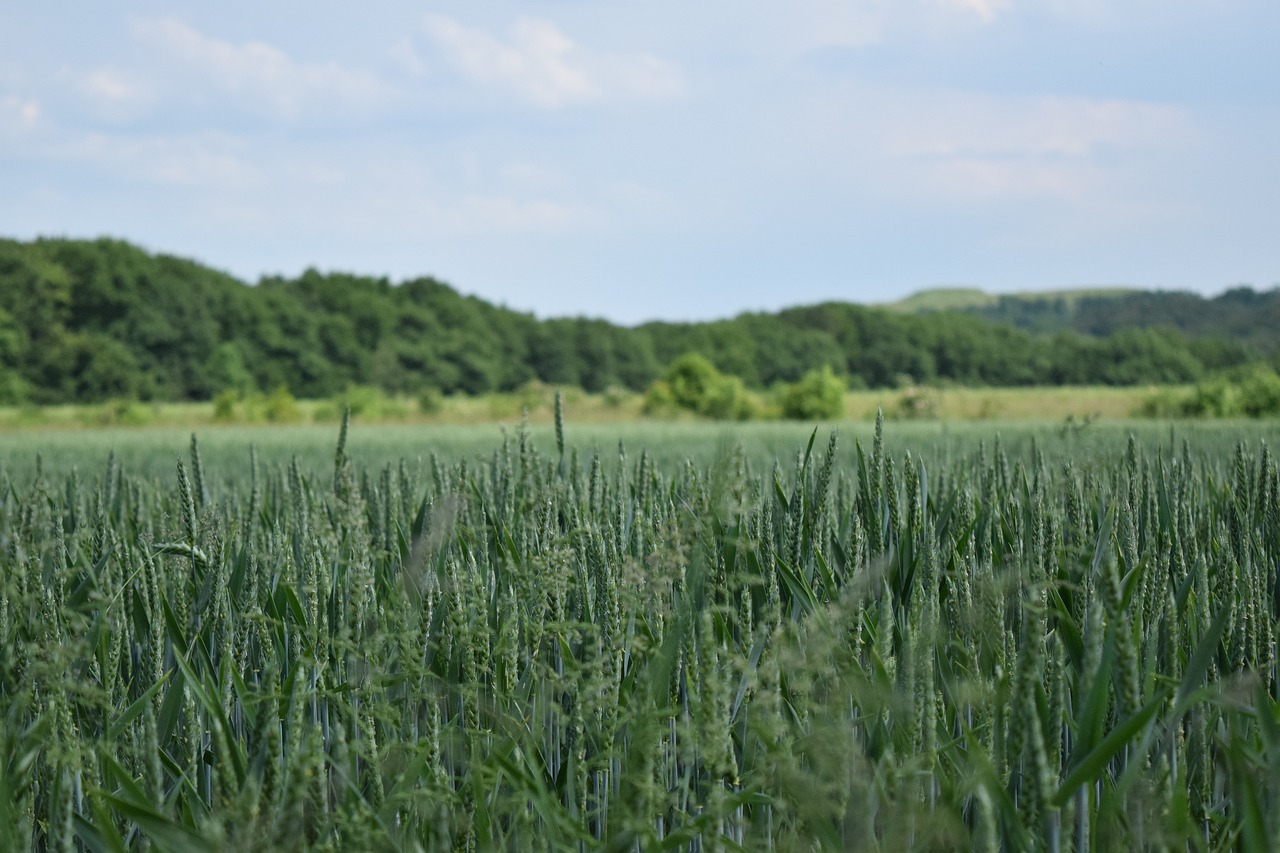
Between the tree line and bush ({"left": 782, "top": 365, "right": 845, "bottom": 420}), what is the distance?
15.7 metres

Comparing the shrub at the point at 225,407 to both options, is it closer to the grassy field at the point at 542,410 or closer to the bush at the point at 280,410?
the grassy field at the point at 542,410

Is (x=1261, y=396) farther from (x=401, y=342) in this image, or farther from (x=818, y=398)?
(x=401, y=342)

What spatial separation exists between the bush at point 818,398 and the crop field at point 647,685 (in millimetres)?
22184

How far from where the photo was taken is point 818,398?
24.4m

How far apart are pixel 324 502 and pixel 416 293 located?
5584 cm

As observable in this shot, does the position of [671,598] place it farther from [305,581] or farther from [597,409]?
[597,409]

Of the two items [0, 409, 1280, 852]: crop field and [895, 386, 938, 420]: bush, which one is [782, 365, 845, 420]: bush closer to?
[895, 386, 938, 420]: bush

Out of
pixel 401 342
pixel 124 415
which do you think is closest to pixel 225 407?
pixel 124 415

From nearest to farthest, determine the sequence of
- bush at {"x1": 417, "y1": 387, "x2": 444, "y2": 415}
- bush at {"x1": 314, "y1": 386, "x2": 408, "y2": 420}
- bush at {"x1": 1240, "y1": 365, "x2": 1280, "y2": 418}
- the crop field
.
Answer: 1. the crop field
2. bush at {"x1": 1240, "y1": 365, "x2": 1280, "y2": 418}
3. bush at {"x1": 314, "y1": 386, "x2": 408, "y2": 420}
4. bush at {"x1": 417, "y1": 387, "x2": 444, "y2": 415}

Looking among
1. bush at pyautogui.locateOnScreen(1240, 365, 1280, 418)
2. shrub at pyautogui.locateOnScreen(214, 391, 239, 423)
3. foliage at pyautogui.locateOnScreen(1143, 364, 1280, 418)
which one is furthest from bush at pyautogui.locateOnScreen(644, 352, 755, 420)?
shrub at pyautogui.locateOnScreen(214, 391, 239, 423)

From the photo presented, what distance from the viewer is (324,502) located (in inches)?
110

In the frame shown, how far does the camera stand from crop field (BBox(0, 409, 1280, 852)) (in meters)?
1.01

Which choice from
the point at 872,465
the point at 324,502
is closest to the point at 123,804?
the point at 872,465

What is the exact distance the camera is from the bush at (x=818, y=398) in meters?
24.2
